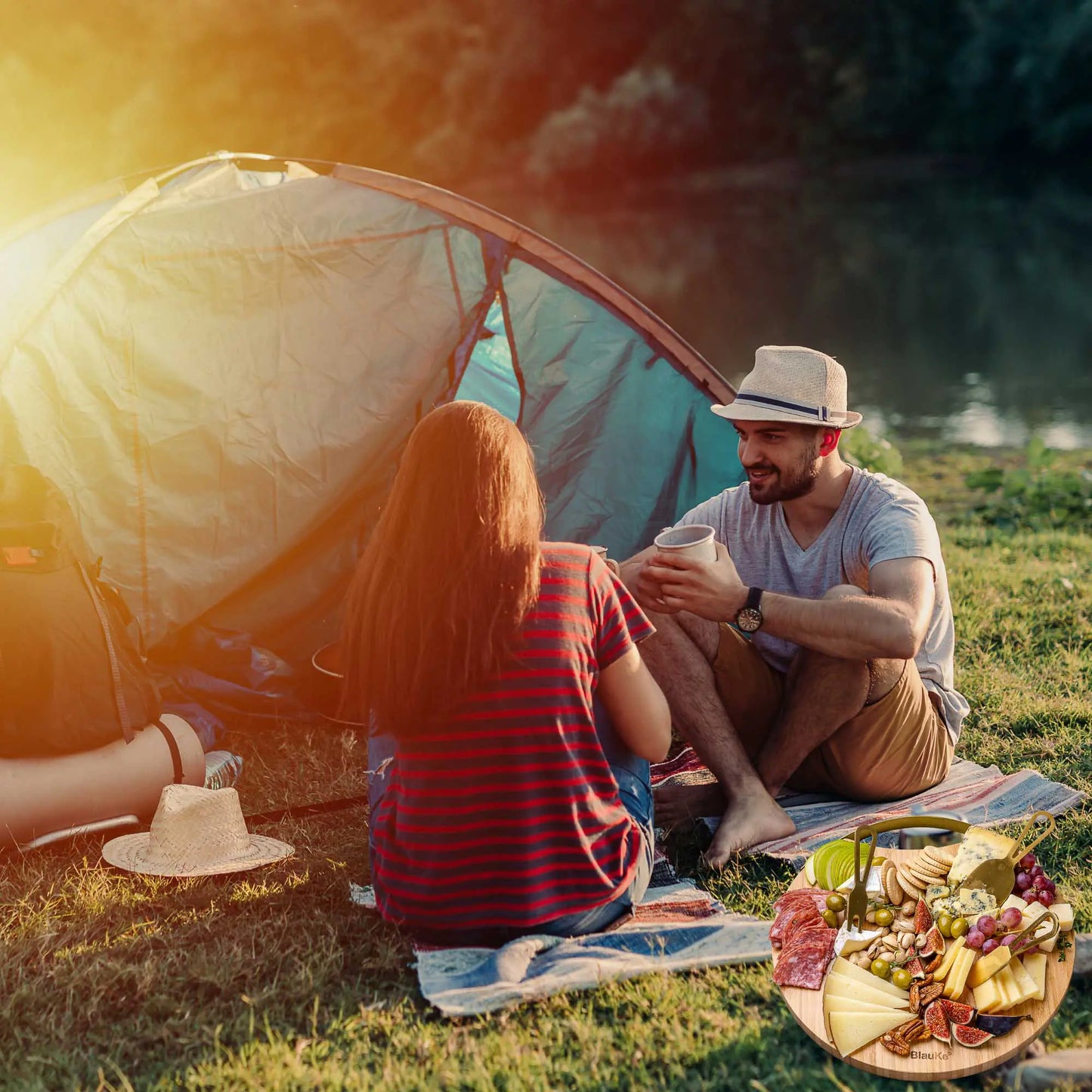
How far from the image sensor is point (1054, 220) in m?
23.7

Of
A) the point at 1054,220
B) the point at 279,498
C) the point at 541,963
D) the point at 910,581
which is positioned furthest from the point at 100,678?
the point at 1054,220

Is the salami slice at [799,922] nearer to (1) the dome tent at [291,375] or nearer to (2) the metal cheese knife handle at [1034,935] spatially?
(2) the metal cheese knife handle at [1034,935]

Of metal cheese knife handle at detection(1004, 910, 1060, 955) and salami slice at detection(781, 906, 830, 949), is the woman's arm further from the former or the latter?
metal cheese knife handle at detection(1004, 910, 1060, 955)

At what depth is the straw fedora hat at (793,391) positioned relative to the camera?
3076 mm

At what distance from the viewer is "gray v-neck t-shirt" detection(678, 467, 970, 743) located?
3.05 m

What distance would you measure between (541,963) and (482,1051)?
0.80 ft

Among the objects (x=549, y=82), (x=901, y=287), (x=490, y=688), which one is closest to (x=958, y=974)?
(x=490, y=688)

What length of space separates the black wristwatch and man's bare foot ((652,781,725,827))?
52 cm

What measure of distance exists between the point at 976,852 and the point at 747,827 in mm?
917

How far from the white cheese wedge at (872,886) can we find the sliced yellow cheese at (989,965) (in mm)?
226

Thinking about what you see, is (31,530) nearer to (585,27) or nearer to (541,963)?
(541,963)

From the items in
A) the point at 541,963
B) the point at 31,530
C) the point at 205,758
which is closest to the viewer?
the point at 541,963

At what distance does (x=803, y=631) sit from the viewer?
2848mm

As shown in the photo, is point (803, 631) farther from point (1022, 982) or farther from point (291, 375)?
point (291, 375)
